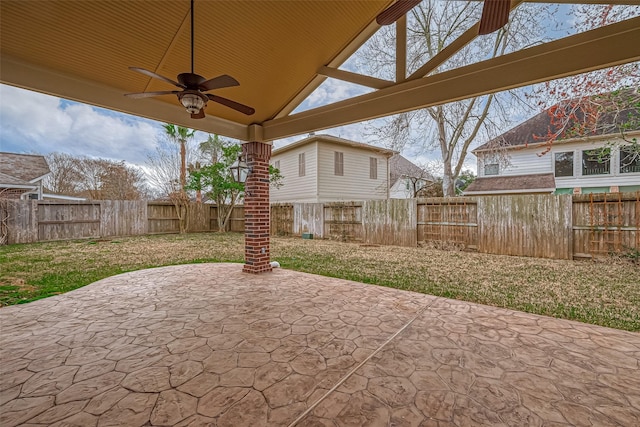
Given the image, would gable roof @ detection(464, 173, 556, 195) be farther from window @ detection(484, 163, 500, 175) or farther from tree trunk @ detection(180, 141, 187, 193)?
tree trunk @ detection(180, 141, 187, 193)

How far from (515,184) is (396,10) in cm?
1229

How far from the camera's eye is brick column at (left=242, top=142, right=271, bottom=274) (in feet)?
16.2

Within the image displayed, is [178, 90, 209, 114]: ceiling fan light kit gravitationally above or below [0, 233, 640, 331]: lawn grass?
above

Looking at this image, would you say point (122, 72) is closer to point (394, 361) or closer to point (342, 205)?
point (394, 361)

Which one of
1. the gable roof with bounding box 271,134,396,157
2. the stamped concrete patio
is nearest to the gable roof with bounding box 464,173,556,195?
the gable roof with bounding box 271,134,396,157

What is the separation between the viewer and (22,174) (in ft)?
38.4

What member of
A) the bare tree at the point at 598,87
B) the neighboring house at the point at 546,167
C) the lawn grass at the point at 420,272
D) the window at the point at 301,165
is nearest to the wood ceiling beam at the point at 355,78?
the lawn grass at the point at 420,272

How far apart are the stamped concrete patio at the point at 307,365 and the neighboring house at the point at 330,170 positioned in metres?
9.35

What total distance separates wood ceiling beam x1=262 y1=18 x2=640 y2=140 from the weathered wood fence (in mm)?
5430

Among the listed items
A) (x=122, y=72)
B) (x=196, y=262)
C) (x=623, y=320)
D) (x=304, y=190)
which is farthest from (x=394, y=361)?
(x=304, y=190)

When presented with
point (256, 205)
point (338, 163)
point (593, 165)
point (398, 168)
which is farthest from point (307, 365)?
point (398, 168)

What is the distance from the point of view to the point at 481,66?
2.73 m

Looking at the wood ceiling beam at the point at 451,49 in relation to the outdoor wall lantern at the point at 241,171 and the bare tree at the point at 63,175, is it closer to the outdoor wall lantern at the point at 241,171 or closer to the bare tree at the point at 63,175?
the outdoor wall lantern at the point at 241,171

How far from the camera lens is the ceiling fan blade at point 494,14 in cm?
166
